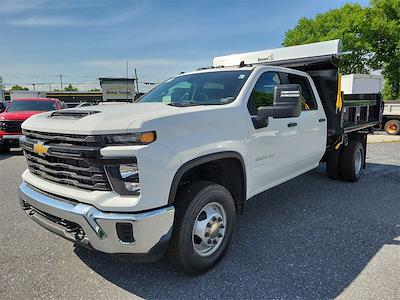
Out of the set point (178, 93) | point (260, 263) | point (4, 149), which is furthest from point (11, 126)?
point (260, 263)

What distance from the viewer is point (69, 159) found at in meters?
2.66

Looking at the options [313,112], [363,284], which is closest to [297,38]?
[313,112]

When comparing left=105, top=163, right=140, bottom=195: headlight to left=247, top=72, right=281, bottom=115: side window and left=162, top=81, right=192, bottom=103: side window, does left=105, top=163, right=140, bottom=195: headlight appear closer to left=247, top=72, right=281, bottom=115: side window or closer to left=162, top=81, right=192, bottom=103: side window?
left=247, top=72, right=281, bottom=115: side window

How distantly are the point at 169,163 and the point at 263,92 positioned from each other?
176 cm

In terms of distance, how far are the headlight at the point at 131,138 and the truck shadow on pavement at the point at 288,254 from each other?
1323 mm

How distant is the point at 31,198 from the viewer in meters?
2.93

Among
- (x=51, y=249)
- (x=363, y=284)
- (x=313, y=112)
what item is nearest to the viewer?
(x=363, y=284)

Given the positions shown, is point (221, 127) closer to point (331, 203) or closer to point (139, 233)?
point (139, 233)

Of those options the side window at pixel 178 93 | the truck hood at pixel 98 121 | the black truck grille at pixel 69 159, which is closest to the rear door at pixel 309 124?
the side window at pixel 178 93

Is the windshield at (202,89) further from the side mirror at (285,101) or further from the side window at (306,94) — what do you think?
the side window at (306,94)

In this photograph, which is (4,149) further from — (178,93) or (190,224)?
(190,224)

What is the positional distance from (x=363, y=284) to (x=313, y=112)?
250 centimetres

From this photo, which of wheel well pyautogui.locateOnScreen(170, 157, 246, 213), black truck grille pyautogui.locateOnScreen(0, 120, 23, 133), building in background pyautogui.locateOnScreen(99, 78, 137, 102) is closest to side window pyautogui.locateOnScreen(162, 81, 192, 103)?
wheel well pyautogui.locateOnScreen(170, 157, 246, 213)

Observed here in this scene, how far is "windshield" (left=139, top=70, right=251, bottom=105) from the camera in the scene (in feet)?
11.8
